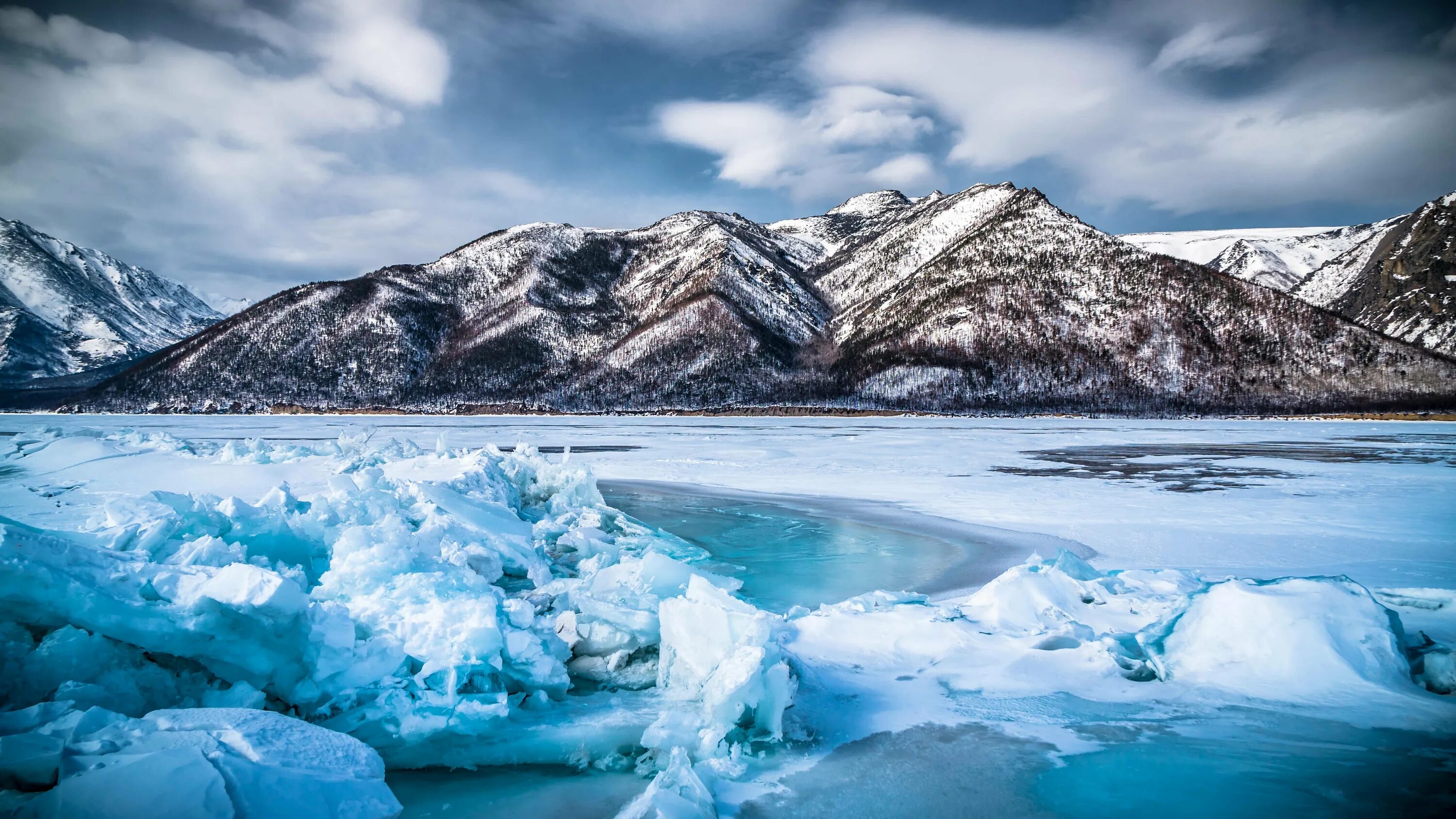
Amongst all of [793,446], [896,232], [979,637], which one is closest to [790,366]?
[896,232]

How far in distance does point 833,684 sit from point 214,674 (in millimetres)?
3866

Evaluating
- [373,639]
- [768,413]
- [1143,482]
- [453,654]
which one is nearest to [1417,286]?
[768,413]

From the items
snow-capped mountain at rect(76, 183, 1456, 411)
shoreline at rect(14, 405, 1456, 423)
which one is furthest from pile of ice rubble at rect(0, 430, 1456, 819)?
snow-capped mountain at rect(76, 183, 1456, 411)

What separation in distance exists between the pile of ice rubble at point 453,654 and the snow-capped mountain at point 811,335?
103 metres

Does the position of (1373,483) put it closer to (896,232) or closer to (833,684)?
(833,684)

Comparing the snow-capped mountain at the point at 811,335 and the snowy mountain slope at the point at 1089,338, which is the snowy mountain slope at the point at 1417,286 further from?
the snow-capped mountain at the point at 811,335

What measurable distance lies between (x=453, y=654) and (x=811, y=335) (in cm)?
13858

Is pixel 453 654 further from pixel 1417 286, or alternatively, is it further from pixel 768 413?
pixel 1417 286

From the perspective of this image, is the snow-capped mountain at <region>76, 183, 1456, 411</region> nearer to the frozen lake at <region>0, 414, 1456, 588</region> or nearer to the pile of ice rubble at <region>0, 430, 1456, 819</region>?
the frozen lake at <region>0, 414, 1456, 588</region>

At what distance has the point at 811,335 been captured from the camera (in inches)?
5546

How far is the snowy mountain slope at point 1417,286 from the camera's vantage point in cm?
13862

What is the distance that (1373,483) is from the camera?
14.5 meters

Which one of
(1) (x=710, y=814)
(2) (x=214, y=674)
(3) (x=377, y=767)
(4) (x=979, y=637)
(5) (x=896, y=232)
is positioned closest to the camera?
(1) (x=710, y=814)

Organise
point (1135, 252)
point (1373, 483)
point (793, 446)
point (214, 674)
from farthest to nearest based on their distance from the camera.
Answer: point (1135, 252)
point (793, 446)
point (1373, 483)
point (214, 674)
